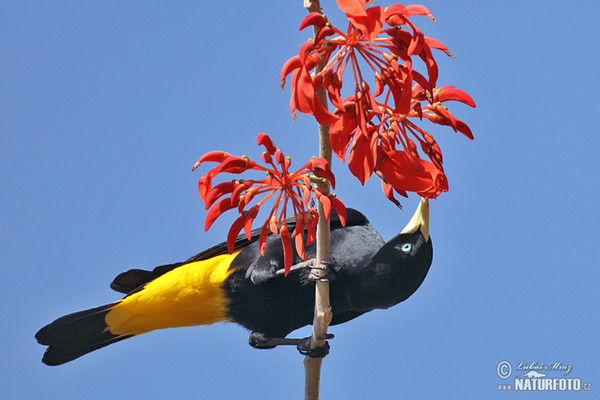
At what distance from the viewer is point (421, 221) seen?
409 cm

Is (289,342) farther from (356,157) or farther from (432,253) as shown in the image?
(356,157)

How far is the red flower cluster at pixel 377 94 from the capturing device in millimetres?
2863

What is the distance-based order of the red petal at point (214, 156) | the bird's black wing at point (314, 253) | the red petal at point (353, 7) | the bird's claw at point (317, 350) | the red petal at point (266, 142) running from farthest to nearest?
1. the bird's black wing at point (314, 253)
2. the bird's claw at point (317, 350)
3. the red petal at point (214, 156)
4. the red petal at point (266, 142)
5. the red petal at point (353, 7)

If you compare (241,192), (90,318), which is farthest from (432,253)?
(90,318)

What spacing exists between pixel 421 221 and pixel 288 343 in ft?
3.13

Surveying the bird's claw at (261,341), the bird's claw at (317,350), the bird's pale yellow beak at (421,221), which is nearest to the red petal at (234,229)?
the bird's claw at (317,350)

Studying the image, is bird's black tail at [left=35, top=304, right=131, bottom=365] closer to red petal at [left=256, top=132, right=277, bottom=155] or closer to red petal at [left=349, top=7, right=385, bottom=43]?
red petal at [left=256, top=132, right=277, bottom=155]

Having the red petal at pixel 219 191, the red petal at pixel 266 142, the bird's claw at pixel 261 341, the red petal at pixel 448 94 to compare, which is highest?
the red petal at pixel 448 94

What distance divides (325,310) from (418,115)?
978 mm

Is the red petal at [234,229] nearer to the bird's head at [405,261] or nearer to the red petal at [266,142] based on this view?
the red petal at [266,142]

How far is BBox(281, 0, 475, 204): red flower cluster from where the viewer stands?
2863 millimetres

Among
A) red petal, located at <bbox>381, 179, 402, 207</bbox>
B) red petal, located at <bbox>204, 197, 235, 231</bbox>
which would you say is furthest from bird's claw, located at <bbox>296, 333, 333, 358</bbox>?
red petal, located at <bbox>204, 197, 235, 231</bbox>

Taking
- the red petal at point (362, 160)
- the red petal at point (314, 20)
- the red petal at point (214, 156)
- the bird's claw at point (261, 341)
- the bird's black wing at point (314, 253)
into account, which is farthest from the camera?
the bird's claw at point (261, 341)

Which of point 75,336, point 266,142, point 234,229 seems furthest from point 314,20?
point 75,336
